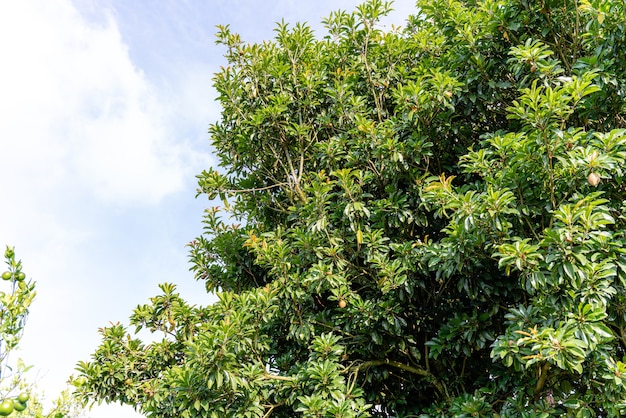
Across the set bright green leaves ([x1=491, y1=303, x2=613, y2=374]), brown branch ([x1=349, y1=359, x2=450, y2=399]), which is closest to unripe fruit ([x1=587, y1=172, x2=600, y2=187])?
bright green leaves ([x1=491, y1=303, x2=613, y2=374])

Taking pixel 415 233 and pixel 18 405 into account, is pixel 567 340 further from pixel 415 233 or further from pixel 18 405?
pixel 18 405

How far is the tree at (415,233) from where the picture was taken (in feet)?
15.5

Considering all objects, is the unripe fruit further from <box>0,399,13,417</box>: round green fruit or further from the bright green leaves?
<box>0,399,13,417</box>: round green fruit

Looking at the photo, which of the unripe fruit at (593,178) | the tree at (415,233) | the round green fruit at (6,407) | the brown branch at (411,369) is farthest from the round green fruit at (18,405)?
the brown branch at (411,369)

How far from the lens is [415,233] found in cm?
688

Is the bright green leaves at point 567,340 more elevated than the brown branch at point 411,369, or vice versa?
the brown branch at point 411,369

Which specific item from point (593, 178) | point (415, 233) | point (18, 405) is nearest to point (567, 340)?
point (593, 178)

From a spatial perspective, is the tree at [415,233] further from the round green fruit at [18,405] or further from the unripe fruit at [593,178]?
the round green fruit at [18,405]

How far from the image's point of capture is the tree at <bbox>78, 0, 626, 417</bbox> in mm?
4723

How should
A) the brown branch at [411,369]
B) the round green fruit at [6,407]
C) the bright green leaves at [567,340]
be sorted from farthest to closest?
the brown branch at [411,369], the bright green leaves at [567,340], the round green fruit at [6,407]

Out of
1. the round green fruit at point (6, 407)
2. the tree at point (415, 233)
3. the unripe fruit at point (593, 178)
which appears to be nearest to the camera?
the round green fruit at point (6, 407)

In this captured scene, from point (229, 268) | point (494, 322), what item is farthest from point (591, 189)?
point (229, 268)

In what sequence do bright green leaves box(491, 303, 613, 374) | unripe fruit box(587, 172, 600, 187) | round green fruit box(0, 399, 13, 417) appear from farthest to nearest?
unripe fruit box(587, 172, 600, 187) < bright green leaves box(491, 303, 613, 374) < round green fruit box(0, 399, 13, 417)

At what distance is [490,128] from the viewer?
693 centimetres
